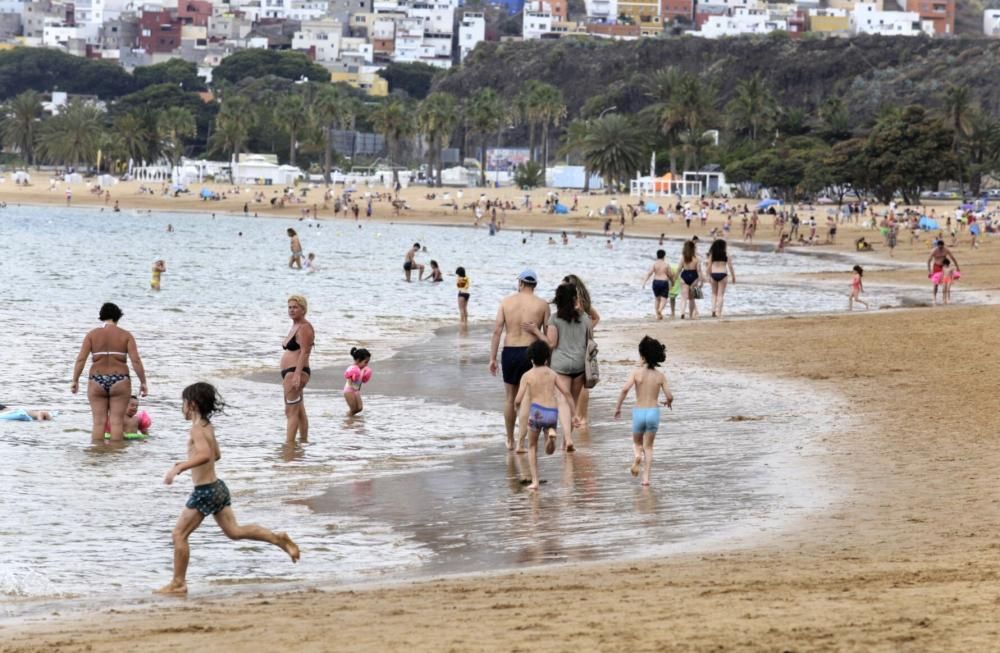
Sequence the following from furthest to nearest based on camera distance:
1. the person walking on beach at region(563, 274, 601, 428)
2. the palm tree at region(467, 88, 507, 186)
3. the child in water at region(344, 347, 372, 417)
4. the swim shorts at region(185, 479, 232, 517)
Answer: the palm tree at region(467, 88, 507, 186) → the child in water at region(344, 347, 372, 417) → the person walking on beach at region(563, 274, 601, 428) → the swim shorts at region(185, 479, 232, 517)

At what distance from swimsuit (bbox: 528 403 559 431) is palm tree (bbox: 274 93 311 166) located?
131 metres

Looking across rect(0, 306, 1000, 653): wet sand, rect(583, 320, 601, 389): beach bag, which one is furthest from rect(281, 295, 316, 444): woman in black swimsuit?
A: rect(0, 306, 1000, 653): wet sand

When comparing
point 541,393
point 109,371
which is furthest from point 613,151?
point 541,393

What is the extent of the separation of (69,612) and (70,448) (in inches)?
245

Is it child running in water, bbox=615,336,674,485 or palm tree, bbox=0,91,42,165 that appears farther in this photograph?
palm tree, bbox=0,91,42,165

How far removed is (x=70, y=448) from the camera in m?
14.2

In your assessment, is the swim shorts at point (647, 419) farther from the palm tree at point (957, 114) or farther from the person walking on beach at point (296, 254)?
the palm tree at point (957, 114)

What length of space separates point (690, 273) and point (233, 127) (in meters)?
123

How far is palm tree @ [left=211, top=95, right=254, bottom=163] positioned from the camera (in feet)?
479

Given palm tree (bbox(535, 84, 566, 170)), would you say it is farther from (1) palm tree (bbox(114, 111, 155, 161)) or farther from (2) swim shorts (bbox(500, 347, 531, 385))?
(2) swim shorts (bbox(500, 347, 531, 385))

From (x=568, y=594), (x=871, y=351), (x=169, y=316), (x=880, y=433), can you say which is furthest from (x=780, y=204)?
(x=568, y=594)

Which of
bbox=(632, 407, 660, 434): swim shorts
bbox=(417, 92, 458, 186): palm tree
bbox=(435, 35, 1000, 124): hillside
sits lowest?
bbox=(632, 407, 660, 434): swim shorts

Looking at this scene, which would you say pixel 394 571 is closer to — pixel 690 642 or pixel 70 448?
pixel 690 642

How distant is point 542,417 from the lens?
1188 centimetres
